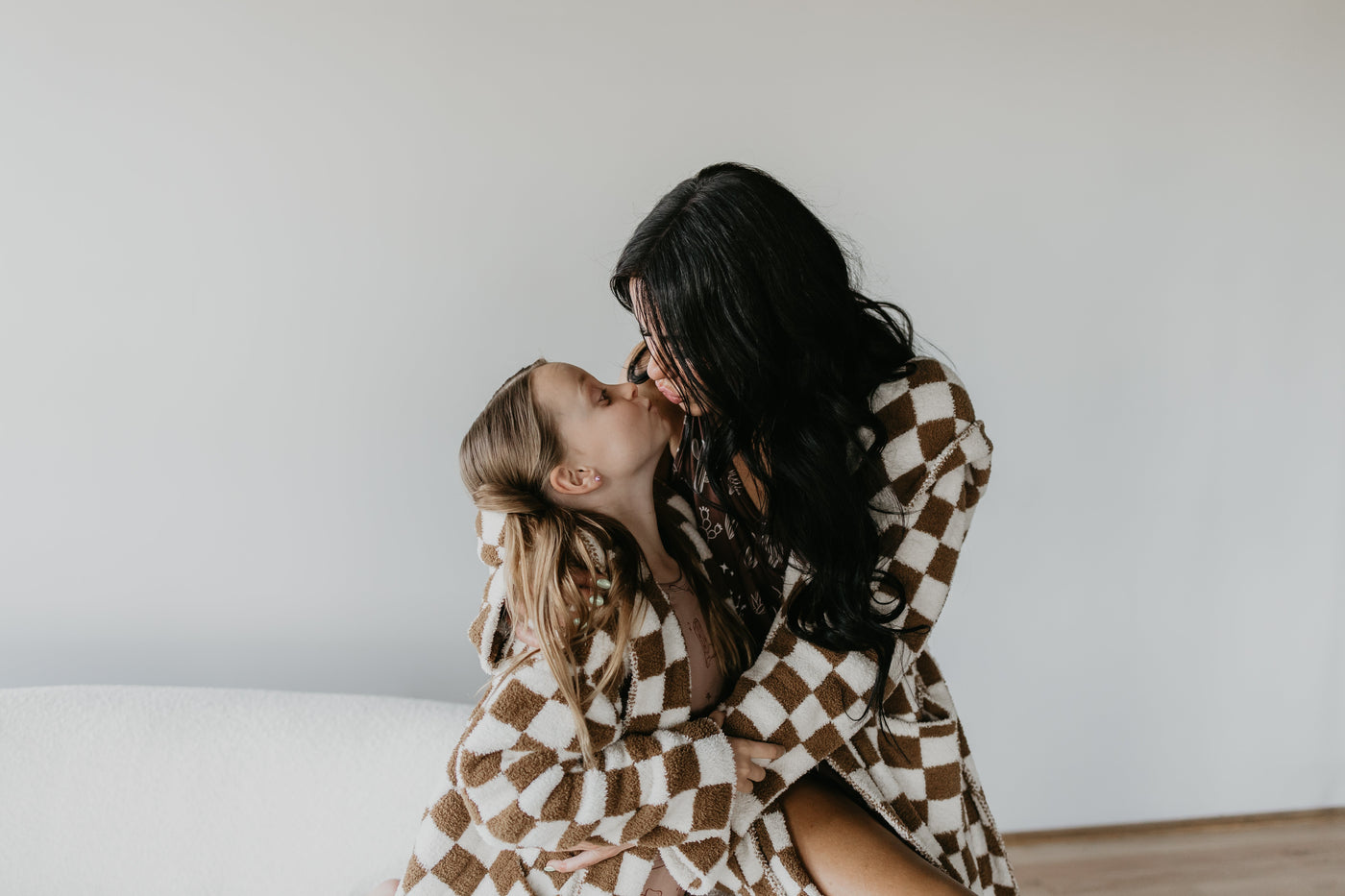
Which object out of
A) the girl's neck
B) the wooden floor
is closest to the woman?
the girl's neck

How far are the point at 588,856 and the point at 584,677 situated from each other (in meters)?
0.22

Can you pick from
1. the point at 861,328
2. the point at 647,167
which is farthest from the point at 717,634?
the point at 647,167

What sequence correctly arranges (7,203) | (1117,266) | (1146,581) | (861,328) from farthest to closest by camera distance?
(1146,581) < (1117,266) < (7,203) < (861,328)

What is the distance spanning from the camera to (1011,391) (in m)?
1.86

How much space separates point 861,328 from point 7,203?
55.1 inches

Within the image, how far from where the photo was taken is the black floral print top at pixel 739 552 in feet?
4.34

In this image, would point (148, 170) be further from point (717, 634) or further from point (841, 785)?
point (841, 785)

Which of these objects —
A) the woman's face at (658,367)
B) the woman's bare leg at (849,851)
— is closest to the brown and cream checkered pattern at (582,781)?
the woman's bare leg at (849,851)

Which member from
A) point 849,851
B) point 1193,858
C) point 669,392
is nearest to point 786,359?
point 669,392

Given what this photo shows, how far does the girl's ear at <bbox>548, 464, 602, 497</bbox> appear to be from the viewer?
120 centimetres

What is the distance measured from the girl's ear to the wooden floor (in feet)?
4.47

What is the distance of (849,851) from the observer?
1116 mm

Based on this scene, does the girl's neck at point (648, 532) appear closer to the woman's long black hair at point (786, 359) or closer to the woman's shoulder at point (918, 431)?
the woman's long black hair at point (786, 359)

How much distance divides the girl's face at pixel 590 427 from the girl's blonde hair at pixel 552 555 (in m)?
0.02
